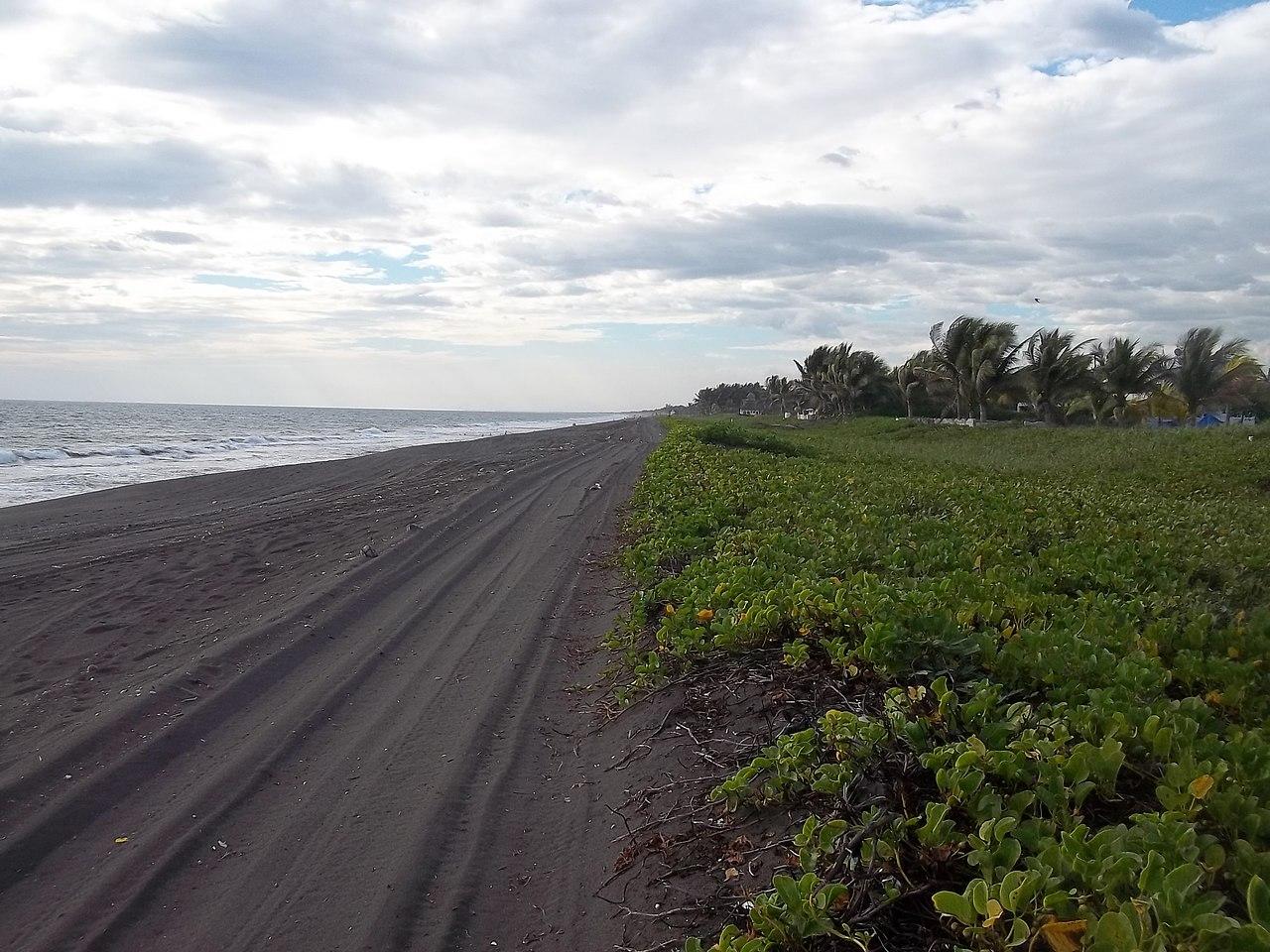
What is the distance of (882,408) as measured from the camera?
53031 mm

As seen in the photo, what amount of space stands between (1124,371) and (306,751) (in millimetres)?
31398

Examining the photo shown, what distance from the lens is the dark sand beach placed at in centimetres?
312

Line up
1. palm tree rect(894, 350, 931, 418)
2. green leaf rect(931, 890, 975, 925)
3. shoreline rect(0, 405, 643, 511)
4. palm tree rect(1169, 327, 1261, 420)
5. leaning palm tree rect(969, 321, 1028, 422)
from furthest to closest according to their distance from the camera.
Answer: palm tree rect(894, 350, 931, 418)
leaning palm tree rect(969, 321, 1028, 422)
palm tree rect(1169, 327, 1261, 420)
shoreline rect(0, 405, 643, 511)
green leaf rect(931, 890, 975, 925)

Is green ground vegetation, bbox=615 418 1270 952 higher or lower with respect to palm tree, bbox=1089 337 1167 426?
lower

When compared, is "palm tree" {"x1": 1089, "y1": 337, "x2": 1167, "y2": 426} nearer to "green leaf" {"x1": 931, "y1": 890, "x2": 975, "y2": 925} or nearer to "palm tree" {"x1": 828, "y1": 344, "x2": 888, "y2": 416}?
"palm tree" {"x1": 828, "y1": 344, "x2": 888, "y2": 416}

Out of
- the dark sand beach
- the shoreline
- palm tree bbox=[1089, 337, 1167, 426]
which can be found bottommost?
the dark sand beach

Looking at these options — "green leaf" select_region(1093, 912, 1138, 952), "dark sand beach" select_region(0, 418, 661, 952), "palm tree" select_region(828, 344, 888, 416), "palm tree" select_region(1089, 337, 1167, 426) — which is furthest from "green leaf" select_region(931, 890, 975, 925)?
"palm tree" select_region(828, 344, 888, 416)

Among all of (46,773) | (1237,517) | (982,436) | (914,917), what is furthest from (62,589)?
(982,436)

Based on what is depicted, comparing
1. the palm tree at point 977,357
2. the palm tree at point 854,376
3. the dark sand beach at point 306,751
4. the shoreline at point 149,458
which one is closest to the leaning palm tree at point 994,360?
the palm tree at point 977,357

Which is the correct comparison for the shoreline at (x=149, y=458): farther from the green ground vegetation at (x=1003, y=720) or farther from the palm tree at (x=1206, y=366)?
the palm tree at (x=1206, y=366)

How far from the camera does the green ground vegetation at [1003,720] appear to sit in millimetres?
1798

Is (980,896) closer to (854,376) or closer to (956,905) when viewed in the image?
(956,905)

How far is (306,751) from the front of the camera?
4.51 metres

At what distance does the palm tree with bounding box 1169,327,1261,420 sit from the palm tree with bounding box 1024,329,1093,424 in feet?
9.34
